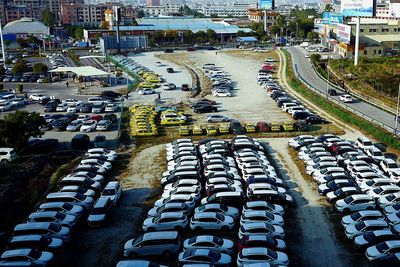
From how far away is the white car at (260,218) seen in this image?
1350 cm

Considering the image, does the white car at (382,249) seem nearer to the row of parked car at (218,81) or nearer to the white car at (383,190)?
the white car at (383,190)

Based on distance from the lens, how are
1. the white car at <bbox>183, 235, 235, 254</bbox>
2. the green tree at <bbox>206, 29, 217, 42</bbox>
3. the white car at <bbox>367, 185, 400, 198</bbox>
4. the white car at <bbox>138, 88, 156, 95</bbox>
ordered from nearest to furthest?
the white car at <bbox>183, 235, 235, 254</bbox>
the white car at <bbox>367, 185, 400, 198</bbox>
the white car at <bbox>138, 88, 156, 95</bbox>
the green tree at <bbox>206, 29, 217, 42</bbox>

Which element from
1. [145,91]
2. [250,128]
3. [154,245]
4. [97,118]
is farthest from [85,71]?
[154,245]

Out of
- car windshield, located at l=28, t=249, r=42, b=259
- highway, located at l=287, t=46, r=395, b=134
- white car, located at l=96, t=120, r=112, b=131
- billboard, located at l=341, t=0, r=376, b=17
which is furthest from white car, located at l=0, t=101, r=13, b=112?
billboard, located at l=341, t=0, r=376, b=17

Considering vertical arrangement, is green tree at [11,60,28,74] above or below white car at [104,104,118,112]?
above

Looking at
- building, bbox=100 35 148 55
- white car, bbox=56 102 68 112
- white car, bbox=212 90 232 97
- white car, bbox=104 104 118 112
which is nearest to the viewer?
white car, bbox=104 104 118 112

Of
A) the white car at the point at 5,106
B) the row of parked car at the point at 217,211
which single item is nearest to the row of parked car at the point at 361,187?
the row of parked car at the point at 217,211

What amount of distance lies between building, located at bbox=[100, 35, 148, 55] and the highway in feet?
72.3

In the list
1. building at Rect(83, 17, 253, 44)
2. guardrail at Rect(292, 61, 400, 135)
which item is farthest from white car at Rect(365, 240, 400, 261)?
building at Rect(83, 17, 253, 44)

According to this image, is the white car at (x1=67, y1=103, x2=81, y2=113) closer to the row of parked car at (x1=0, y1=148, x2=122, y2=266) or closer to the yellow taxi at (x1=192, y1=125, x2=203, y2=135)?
the yellow taxi at (x1=192, y1=125, x2=203, y2=135)

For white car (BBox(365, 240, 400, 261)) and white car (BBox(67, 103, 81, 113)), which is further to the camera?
white car (BBox(67, 103, 81, 113))

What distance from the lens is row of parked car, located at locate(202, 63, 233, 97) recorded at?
34500 millimetres

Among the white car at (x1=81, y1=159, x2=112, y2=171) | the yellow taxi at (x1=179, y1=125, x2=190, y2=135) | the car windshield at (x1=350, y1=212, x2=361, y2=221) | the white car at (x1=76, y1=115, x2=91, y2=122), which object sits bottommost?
the car windshield at (x1=350, y1=212, x2=361, y2=221)

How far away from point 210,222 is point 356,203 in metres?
4.91
